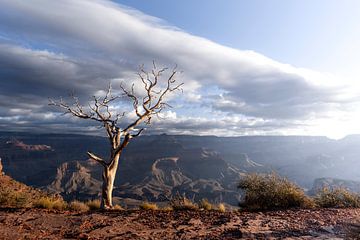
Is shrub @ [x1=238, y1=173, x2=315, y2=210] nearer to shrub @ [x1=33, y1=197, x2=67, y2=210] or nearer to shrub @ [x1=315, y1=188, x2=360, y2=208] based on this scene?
shrub @ [x1=315, y1=188, x2=360, y2=208]

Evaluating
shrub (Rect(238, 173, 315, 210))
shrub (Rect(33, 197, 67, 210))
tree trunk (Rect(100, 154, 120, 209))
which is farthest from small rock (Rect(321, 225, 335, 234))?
shrub (Rect(33, 197, 67, 210))

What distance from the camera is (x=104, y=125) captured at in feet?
65.4

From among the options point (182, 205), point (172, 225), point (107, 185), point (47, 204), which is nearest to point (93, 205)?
point (107, 185)

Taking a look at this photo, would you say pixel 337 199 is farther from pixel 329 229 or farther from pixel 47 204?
pixel 47 204

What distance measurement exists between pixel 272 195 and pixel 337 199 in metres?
3.94

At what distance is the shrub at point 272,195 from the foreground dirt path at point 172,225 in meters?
2.53

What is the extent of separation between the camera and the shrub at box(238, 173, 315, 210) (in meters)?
19.1

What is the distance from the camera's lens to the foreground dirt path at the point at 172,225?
12.1 meters

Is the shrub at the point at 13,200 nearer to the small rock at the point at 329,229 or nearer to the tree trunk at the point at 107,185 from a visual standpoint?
the tree trunk at the point at 107,185

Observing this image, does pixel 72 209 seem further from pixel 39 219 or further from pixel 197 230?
pixel 197 230

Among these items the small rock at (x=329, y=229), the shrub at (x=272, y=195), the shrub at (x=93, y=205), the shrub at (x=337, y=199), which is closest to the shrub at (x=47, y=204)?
the shrub at (x=93, y=205)

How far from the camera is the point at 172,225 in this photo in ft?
44.5

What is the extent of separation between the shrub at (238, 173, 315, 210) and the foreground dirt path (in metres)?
2.53

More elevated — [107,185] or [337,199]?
[107,185]
